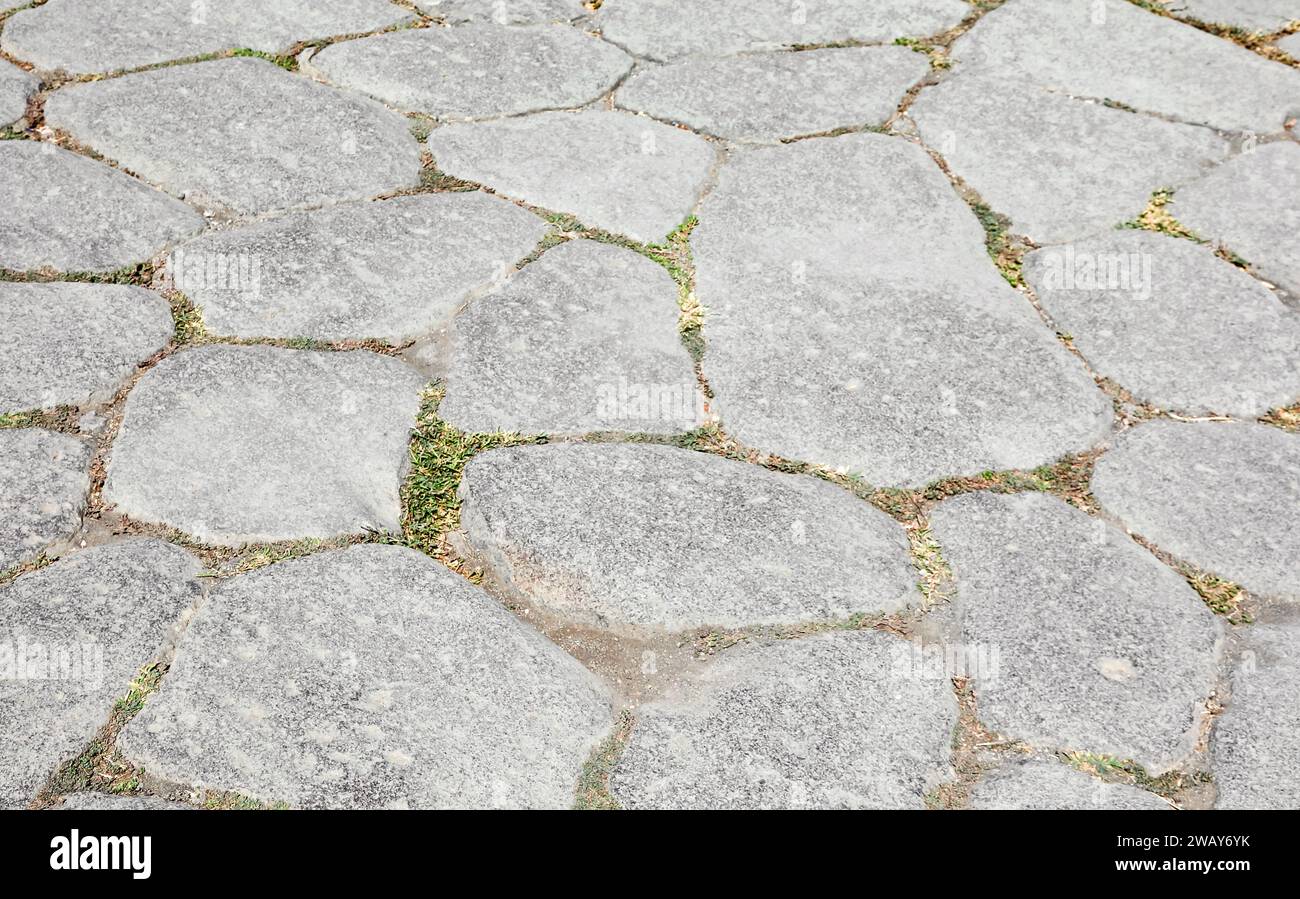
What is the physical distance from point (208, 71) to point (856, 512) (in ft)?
6.15

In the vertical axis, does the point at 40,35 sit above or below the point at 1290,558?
above

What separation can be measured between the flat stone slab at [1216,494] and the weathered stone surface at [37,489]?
5.26 ft

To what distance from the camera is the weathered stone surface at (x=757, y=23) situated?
295 cm

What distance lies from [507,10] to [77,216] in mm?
1242

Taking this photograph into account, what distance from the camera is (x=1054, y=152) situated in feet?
8.68

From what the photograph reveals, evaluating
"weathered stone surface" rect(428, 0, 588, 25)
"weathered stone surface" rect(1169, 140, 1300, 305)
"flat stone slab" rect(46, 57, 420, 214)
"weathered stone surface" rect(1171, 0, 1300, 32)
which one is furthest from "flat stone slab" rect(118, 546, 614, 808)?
"weathered stone surface" rect(1171, 0, 1300, 32)

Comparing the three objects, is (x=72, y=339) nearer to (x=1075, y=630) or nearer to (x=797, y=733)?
(x=797, y=733)

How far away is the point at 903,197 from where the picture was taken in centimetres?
251

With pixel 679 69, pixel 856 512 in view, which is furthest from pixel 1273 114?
pixel 856 512

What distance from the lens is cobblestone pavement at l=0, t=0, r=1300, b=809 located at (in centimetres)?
157

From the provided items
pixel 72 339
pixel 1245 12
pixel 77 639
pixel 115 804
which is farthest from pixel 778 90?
pixel 115 804
